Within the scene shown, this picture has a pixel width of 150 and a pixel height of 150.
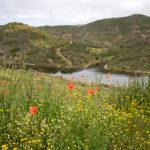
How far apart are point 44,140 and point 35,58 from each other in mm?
35902

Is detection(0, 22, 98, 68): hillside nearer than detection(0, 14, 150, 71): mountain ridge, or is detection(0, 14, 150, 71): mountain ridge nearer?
detection(0, 14, 150, 71): mountain ridge

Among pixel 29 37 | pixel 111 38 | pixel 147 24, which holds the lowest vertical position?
pixel 29 37

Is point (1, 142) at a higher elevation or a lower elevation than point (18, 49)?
lower

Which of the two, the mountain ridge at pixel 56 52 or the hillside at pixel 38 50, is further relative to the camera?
the hillside at pixel 38 50

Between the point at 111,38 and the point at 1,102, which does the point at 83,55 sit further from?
the point at 111,38

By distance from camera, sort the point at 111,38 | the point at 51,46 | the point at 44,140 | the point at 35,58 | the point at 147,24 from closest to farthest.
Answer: the point at 44,140 < the point at 35,58 < the point at 51,46 < the point at 111,38 < the point at 147,24

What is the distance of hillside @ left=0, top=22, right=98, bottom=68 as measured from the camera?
121 feet

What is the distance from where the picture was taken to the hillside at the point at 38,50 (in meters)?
37.0

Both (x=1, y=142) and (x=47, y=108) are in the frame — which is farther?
(x=47, y=108)

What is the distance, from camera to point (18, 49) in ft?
131

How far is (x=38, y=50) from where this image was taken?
4128cm

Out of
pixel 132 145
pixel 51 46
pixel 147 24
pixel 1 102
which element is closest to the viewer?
pixel 132 145

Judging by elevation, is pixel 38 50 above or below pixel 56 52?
above

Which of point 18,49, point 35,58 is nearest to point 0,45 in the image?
point 18,49
